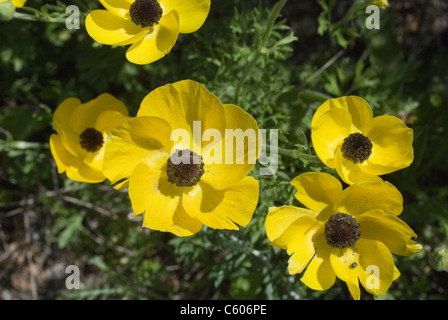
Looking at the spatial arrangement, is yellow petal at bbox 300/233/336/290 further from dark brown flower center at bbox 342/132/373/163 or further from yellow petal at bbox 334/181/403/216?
dark brown flower center at bbox 342/132/373/163

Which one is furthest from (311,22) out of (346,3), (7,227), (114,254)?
(7,227)

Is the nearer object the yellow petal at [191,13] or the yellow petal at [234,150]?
the yellow petal at [234,150]

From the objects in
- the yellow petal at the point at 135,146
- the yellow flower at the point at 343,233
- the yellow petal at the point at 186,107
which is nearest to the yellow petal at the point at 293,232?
the yellow flower at the point at 343,233

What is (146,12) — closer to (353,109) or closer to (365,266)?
(353,109)

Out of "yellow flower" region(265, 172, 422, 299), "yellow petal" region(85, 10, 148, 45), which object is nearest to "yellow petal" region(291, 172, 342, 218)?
"yellow flower" region(265, 172, 422, 299)

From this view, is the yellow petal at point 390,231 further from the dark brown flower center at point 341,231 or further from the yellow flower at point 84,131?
the yellow flower at point 84,131

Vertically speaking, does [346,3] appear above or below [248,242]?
above
